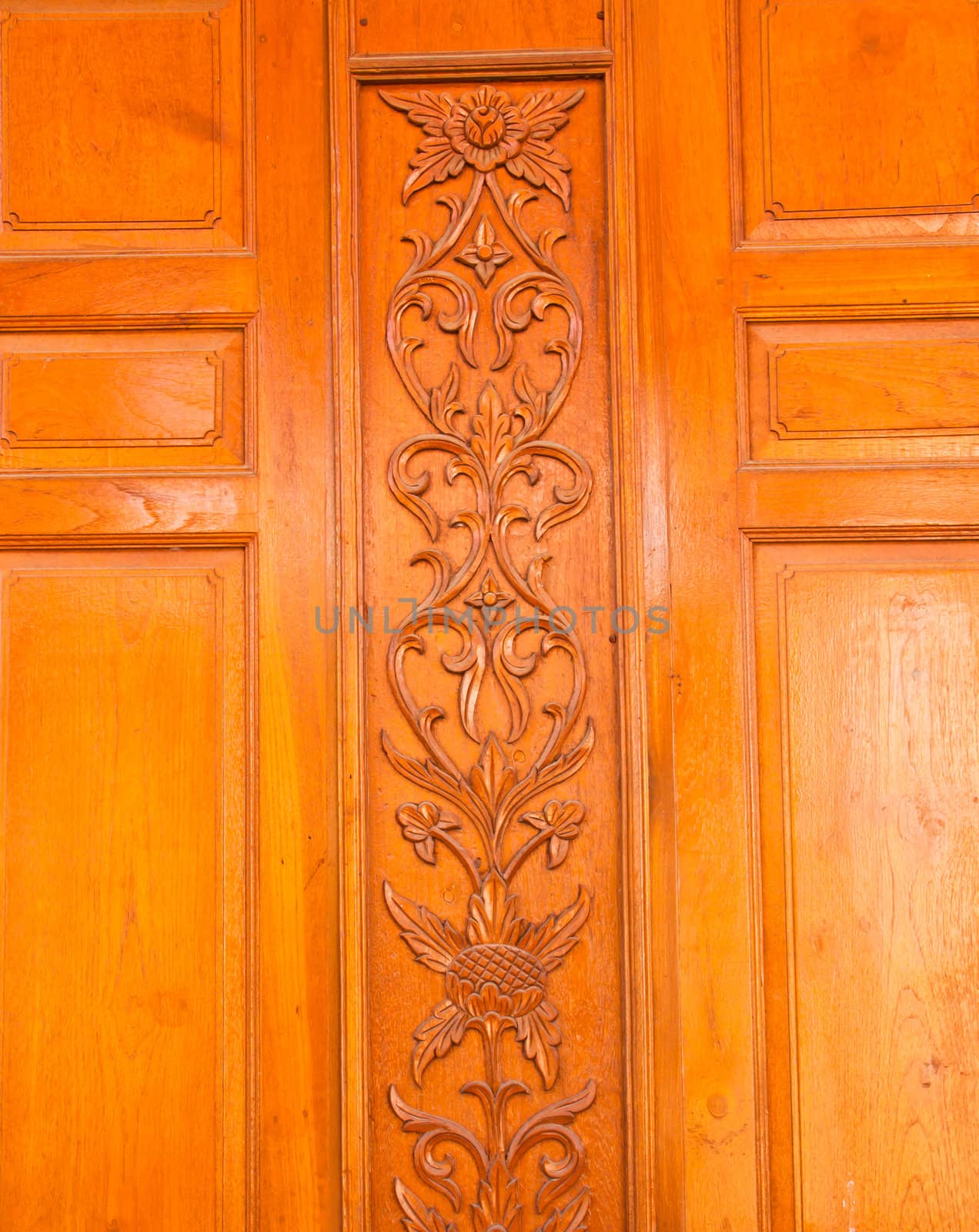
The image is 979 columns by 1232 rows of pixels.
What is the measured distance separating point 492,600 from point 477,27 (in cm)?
73

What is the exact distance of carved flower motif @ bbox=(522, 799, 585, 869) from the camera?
128 centimetres

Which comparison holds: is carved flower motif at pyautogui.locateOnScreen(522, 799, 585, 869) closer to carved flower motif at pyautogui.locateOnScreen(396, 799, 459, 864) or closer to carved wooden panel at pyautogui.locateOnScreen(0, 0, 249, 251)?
carved flower motif at pyautogui.locateOnScreen(396, 799, 459, 864)

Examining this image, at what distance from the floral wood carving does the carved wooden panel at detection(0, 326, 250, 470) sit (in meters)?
0.23

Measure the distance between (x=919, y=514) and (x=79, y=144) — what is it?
1172mm

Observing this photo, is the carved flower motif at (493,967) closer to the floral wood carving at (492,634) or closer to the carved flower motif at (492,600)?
the floral wood carving at (492,634)

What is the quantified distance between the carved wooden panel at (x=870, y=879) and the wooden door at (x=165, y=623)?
553 mm

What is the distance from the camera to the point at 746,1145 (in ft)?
4.09

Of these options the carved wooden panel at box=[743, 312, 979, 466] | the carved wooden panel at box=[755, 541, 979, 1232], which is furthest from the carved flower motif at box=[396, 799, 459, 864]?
the carved wooden panel at box=[743, 312, 979, 466]

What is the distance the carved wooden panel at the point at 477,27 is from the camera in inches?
52.7

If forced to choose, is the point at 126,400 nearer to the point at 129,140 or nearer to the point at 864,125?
the point at 129,140

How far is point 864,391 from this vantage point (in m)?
1.32

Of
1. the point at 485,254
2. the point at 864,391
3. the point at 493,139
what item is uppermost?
the point at 493,139

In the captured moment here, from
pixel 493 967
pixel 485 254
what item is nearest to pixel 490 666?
pixel 493 967

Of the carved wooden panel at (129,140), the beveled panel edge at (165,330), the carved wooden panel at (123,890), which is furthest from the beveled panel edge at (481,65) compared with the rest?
the carved wooden panel at (123,890)
